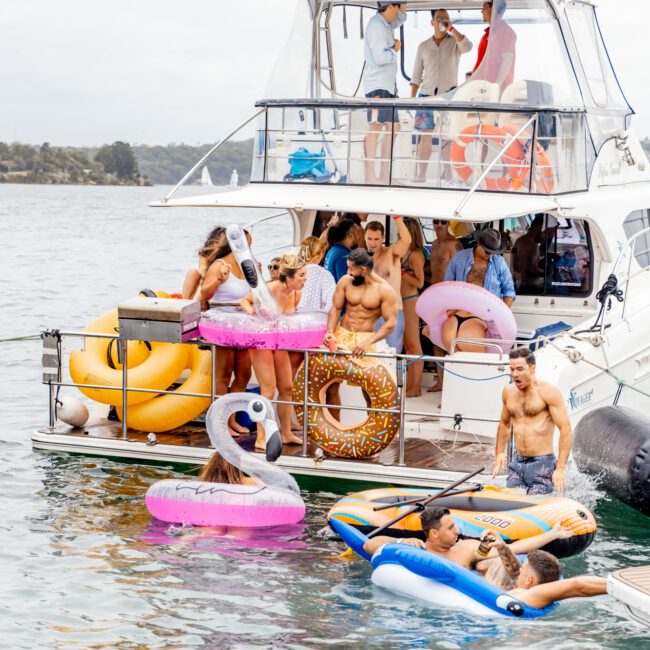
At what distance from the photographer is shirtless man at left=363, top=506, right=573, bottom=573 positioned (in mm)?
8656

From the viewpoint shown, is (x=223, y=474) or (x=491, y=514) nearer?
(x=491, y=514)

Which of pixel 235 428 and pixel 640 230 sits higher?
pixel 640 230

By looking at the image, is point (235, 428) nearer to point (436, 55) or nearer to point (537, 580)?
point (537, 580)

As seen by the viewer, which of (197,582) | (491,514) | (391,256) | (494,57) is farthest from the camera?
(494,57)

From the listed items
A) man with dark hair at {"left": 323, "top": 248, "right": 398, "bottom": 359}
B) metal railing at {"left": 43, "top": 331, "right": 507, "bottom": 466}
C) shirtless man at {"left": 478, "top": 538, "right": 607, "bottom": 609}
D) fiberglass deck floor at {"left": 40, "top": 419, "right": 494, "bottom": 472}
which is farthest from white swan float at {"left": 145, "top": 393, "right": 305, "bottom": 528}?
shirtless man at {"left": 478, "top": 538, "right": 607, "bottom": 609}

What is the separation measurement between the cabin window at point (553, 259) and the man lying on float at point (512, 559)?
447cm

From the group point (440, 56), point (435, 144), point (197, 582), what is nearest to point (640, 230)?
point (440, 56)

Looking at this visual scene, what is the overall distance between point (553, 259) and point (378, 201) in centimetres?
246

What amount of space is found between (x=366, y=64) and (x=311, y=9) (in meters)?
1.10

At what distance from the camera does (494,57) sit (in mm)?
12164

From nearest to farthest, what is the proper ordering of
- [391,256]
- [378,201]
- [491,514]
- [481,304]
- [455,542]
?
[455,542], [491,514], [481,304], [378,201], [391,256]

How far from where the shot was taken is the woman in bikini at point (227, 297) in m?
11.1

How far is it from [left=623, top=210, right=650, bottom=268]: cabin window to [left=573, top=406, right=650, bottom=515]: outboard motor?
10.1ft

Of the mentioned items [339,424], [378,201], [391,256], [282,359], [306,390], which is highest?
[378,201]
